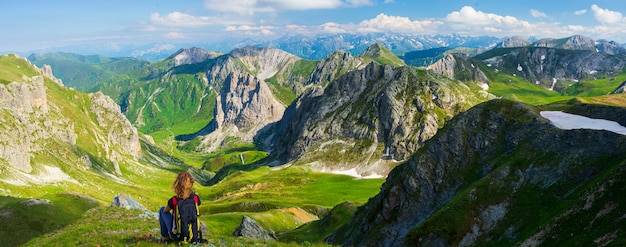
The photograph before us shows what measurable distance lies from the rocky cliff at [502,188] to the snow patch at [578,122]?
2.89 metres

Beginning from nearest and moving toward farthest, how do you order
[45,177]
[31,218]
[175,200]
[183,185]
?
[183,185], [175,200], [31,218], [45,177]

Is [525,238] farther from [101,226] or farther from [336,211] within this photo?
[336,211]

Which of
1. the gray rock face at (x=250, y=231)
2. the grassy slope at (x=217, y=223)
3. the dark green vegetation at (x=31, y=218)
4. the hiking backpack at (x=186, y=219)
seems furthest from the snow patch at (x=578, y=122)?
the dark green vegetation at (x=31, y=218)

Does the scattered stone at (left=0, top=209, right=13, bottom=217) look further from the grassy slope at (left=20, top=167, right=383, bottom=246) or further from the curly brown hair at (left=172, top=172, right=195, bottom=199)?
the curly brown hair at (left=172, top=172, right=195, bottom=199)

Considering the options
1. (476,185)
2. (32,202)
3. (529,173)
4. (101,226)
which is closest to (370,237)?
(476,185)

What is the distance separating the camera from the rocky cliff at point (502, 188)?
3659cm

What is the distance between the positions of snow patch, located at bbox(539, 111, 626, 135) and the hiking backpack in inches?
2454

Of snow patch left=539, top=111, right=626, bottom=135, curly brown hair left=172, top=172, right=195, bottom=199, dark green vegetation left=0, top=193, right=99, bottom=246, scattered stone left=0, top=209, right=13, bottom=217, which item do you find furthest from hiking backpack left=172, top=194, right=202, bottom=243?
scattered stone left=0, top=209, right=13, bottom=217

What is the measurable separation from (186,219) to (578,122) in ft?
231

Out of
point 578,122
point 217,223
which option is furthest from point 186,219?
point 578,122

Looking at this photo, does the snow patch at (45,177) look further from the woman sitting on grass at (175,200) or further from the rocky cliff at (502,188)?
the woman sitting on grass at (175,200)

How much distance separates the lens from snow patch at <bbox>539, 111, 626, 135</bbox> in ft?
201

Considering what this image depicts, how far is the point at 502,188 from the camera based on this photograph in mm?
54438

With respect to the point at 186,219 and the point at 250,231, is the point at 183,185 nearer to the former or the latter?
the point at 186,219
